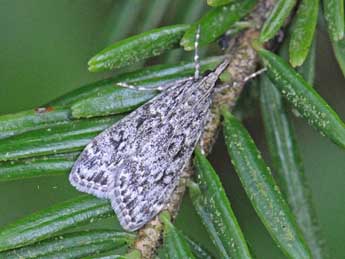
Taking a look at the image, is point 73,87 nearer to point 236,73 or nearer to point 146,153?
point 146,153

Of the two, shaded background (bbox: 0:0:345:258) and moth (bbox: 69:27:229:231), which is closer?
moth (bbox: 69:27:229:231)

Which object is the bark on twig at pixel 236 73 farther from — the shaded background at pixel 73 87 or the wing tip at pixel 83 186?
the shaded background at pixel 73 87

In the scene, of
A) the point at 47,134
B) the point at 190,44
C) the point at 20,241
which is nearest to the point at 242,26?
the point at 190,44

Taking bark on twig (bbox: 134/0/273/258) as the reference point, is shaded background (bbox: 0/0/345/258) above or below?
below

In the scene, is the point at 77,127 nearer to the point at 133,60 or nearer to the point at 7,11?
the point at 133,60

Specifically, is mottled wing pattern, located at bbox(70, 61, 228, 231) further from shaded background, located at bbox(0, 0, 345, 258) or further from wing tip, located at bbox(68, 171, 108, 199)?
shaded background, located at bbox(0, 0, 345, 258)

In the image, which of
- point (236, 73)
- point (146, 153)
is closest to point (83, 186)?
point (146, 153)

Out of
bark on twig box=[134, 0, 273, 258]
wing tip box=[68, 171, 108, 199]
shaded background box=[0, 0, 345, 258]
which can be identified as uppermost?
bark on twig box=[134, 0, 273, 258]

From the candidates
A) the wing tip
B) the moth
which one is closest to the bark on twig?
the moth
